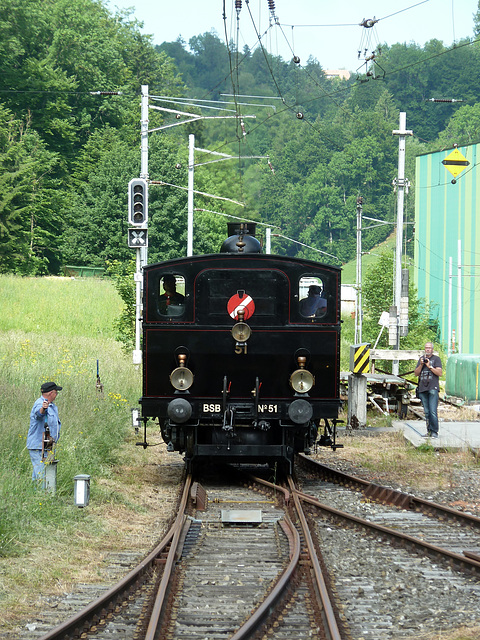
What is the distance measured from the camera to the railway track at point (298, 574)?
6938mm

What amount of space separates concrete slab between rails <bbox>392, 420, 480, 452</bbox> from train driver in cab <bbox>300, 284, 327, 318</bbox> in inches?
200

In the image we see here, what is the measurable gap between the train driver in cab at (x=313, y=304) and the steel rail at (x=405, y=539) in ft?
8.45

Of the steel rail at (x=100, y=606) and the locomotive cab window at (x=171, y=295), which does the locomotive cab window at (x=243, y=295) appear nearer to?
the locomotive cab window at (x=171, y=295)

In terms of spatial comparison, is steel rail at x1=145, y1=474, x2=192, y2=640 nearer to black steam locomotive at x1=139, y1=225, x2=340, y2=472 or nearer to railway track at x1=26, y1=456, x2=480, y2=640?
railway track at x1=26, y1=456, x2=480, y2=640

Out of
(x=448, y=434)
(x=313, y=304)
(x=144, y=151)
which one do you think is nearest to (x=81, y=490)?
(x=313, y=304)

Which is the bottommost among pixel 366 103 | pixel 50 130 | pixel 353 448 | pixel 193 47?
pixel 353 448

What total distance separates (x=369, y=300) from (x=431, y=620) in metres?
36.1

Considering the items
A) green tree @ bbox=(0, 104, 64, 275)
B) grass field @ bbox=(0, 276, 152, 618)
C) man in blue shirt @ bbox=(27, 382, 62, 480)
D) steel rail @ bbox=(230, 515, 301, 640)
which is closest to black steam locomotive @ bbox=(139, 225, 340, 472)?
grass field @ bbox=(0, 276, 152, 618)

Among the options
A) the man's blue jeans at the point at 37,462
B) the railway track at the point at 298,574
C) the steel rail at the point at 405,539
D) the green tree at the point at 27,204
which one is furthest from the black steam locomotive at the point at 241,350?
the green tree at the point at 27,204

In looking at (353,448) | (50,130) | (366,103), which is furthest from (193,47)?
(353,448)

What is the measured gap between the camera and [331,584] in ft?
26.7

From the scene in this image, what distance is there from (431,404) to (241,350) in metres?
6.03

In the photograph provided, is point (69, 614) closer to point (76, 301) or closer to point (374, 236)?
point (76, 301)

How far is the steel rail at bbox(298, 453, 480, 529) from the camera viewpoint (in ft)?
35.9
